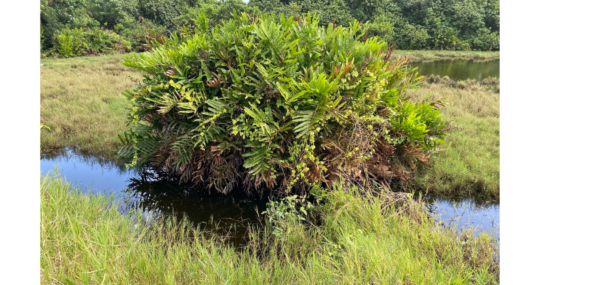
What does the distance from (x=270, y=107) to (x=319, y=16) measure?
34471 millimetres

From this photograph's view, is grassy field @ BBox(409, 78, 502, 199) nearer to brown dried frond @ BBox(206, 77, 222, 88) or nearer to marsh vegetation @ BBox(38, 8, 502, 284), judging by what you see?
marsh vegetation @ BBox(38, 8, 502, 284)

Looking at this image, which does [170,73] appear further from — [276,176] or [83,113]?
[83,113]

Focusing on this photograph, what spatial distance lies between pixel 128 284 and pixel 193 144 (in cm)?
200

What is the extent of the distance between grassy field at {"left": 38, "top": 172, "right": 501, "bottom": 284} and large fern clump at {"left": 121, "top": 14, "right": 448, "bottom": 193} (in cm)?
74

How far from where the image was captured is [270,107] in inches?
143

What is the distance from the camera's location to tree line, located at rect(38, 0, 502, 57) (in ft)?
85.3

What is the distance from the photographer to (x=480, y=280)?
208cm

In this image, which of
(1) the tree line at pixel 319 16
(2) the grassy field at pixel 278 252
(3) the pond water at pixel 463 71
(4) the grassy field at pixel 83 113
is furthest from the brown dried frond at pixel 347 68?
(1) the tree line at pixel 319 16

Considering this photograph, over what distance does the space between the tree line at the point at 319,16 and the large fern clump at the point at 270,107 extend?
80.5 ft

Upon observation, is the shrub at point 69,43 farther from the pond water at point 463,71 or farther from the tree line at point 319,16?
the pond water at point 463,71

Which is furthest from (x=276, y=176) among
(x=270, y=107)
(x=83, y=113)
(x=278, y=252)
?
(x=83, y=113)

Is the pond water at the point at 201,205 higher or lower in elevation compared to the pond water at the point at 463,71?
lower

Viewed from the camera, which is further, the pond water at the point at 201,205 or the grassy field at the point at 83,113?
the grassy field at the point at 83,113

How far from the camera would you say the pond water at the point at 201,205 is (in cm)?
359
